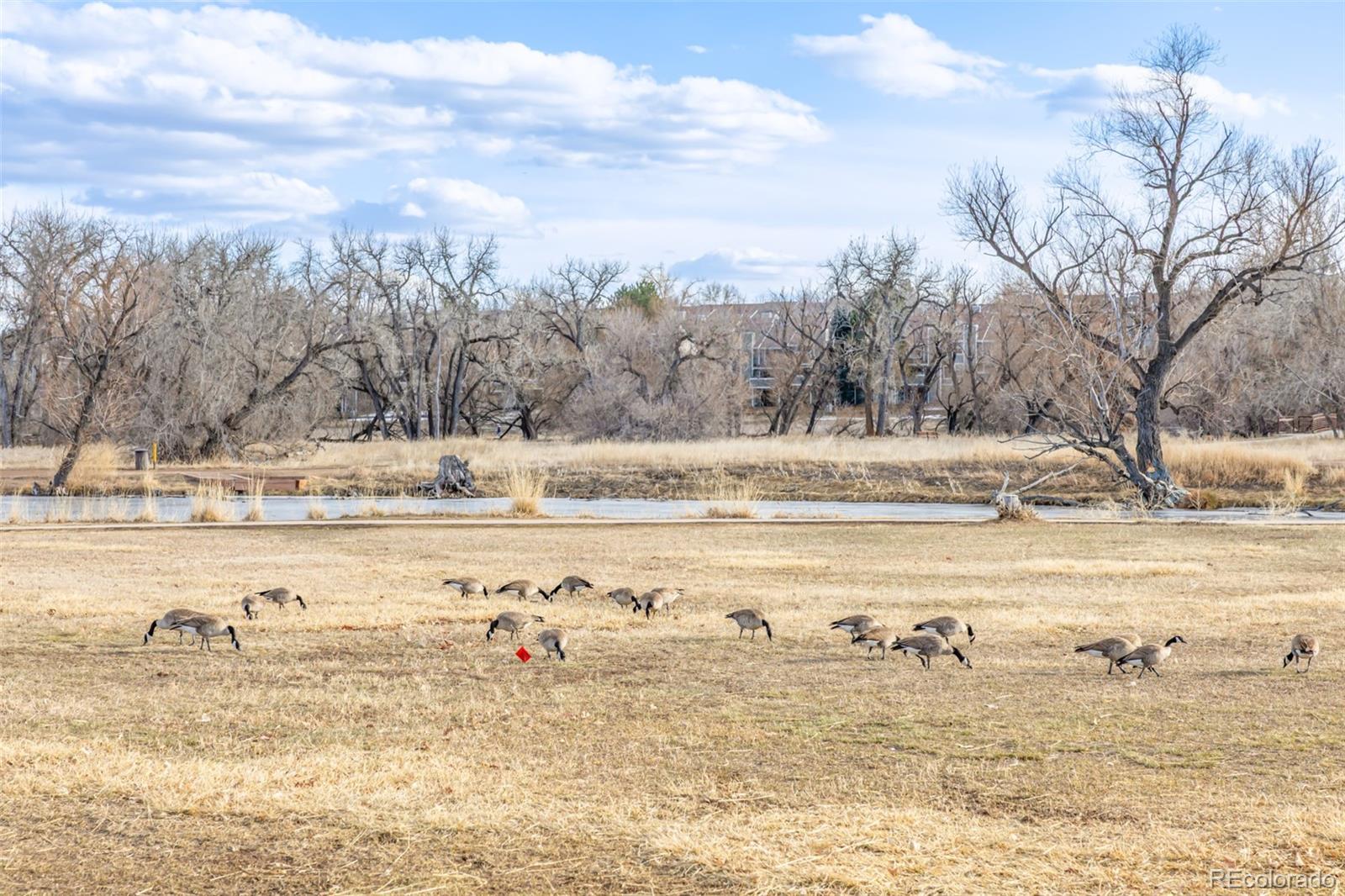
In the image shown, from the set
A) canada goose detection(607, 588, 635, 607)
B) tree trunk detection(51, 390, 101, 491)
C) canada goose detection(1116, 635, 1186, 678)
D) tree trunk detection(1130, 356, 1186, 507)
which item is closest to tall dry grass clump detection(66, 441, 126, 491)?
tree trunk detection(51, 390, 101, 491)

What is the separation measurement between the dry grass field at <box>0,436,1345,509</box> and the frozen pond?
1292 mm

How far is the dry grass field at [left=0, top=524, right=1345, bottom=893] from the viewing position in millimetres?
5996

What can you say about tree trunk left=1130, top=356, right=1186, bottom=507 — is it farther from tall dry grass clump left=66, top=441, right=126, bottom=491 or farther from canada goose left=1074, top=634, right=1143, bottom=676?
tall dry grass clump left=66, top=441, right=126, bottom=491

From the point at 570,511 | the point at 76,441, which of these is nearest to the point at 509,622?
the point at 570,511

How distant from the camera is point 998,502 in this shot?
27.5 m

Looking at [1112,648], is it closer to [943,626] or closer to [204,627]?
[943,626]

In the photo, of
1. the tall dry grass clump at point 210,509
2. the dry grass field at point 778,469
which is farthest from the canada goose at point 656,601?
the dry grass field at point 778,469

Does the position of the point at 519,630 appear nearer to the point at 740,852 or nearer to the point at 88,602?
the point at 88,602

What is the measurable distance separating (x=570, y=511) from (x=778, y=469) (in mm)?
11472

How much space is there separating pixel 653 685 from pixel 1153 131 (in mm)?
26648

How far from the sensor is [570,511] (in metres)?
30.7

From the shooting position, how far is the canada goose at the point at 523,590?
14.2 meters

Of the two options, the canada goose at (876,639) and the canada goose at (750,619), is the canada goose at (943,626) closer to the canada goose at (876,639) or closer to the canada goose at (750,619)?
the canada goose at (876,639)

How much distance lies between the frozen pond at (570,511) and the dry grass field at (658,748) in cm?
1134
